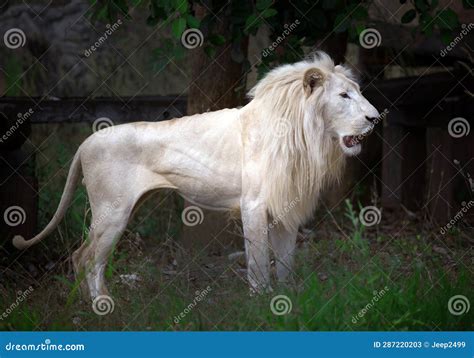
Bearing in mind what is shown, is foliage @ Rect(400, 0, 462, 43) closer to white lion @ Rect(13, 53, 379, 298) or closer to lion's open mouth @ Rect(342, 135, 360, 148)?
white lion @ Rect(13, 53, 379, 298)

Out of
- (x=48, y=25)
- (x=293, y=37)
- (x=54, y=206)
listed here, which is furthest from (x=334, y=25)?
(x=48, y=25)

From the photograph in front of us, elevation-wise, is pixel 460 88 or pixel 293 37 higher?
pixel 460 88

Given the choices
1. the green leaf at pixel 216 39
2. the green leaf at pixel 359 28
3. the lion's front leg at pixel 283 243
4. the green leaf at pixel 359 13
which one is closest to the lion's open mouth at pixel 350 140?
the lion's front leg at pixel 283 243

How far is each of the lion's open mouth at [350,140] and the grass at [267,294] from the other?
670 millimetres

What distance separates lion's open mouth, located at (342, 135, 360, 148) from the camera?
545 centimetres

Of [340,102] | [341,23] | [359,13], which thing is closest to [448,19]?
[359,13]

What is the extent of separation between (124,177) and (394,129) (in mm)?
3497

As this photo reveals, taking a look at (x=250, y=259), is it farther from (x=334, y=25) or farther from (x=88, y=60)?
(x=88, y=60)

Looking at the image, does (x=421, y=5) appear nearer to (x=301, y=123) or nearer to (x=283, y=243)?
(x=301, y=123)

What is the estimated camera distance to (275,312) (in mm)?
4617

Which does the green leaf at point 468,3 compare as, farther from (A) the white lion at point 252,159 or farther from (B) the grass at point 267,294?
(B) the grass at point 267,294

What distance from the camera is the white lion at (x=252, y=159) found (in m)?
5.37

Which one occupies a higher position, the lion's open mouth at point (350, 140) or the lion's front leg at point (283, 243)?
the lion's open mouth at point (350, 140)

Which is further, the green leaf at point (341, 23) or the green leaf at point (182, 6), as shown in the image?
the green leaf at point (341, 23)
